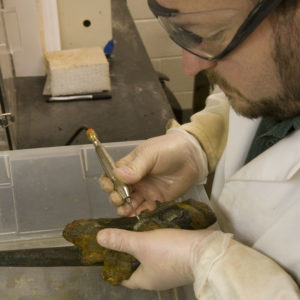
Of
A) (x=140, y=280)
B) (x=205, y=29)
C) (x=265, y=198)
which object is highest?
(x=205, y=29)

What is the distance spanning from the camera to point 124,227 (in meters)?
0.96

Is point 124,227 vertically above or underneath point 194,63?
underneath

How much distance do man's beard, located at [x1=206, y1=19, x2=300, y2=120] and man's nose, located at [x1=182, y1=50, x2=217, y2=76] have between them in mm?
27

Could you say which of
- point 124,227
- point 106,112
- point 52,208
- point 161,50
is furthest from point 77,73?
point 161,50

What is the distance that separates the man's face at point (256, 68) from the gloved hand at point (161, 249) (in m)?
0.27

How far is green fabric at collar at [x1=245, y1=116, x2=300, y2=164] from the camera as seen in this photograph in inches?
32.1

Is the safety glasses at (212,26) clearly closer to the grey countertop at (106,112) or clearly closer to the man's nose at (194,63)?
the man's nose at (194,63)

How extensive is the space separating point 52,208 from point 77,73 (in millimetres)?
468

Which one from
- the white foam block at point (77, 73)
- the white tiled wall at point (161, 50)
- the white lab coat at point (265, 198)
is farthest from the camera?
the white tiled wall at point (161, 50)

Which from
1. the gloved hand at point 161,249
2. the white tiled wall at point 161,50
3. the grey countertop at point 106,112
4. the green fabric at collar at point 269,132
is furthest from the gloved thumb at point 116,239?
the white tiled wall at point 161,50

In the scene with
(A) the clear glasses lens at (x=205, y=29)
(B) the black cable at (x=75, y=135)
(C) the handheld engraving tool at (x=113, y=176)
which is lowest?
(B) the black cable at (x=75, y=135)

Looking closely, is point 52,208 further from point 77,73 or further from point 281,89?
point 281,89

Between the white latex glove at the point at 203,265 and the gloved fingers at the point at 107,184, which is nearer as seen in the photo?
the white latex glove at the point at 203,265

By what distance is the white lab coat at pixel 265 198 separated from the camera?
758 mm
